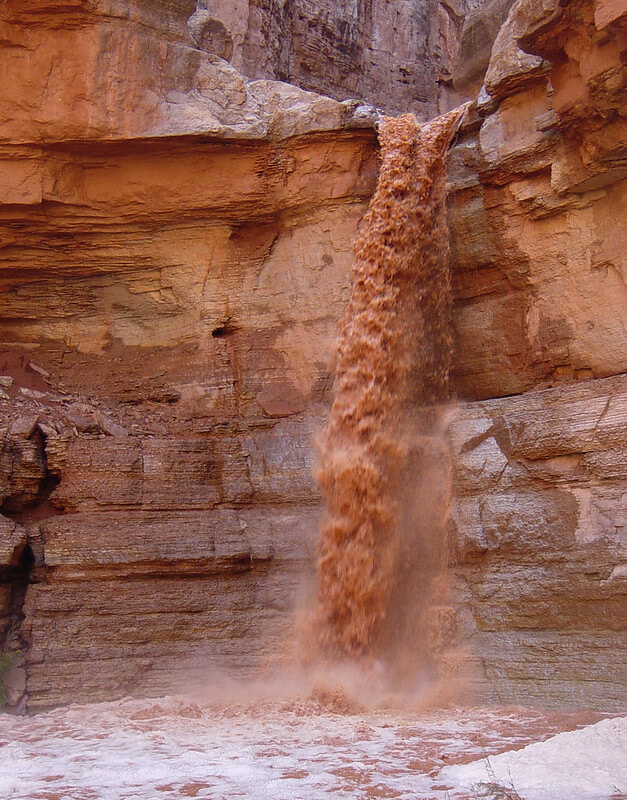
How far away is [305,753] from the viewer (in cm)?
413

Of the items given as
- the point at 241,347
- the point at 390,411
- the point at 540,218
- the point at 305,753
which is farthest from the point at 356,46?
the point at 305,753

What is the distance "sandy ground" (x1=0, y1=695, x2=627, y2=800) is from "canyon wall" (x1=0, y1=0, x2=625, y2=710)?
793 millimetres

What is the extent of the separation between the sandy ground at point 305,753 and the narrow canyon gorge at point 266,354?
0.78 m

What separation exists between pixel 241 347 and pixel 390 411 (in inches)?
72.3

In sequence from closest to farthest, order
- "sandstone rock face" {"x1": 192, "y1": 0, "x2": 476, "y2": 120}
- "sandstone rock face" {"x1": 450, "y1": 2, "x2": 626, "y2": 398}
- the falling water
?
1. "sandstone rock face" {"x1": 450, "y1": 2, "x2": 626, "y2": 398}
2. the falling water
3. "sandstone rock face" {"x1": 192, "y1": 0, "x2": 476, "y2": 120}

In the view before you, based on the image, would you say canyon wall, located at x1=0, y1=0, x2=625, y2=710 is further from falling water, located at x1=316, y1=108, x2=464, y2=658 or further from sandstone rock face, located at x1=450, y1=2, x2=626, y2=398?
falling water, located at x1=316, y1=108, x2=464, y2=658

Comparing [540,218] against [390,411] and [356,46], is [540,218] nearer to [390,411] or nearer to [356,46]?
[390,411]

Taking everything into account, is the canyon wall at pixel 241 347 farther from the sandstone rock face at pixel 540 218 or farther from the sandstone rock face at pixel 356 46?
the sandstone rock face at pixel 356 46

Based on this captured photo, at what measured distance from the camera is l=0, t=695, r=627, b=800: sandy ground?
3414 mm

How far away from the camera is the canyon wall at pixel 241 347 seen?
5.89m

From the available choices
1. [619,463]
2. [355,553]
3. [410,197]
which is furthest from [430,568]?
[410,197]

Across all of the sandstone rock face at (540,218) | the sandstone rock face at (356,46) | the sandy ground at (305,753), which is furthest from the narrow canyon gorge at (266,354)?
the sandstone rock face at (356,46)

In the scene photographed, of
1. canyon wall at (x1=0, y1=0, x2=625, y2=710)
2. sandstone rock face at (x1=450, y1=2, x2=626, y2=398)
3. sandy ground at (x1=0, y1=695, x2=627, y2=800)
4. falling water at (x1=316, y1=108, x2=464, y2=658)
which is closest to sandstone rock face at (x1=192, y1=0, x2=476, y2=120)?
canyon wall at (x1=0, y1=0, x2=625, y2=710)

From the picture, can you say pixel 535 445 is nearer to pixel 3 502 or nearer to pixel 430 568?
pixel 430 568
